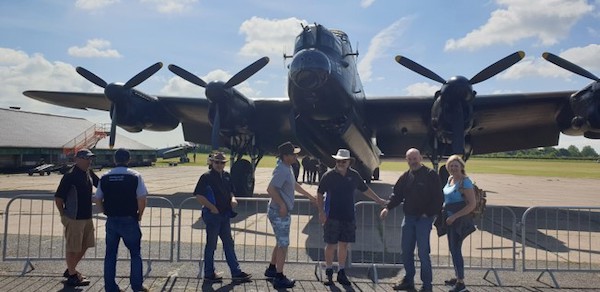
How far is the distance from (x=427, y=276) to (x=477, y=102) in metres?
10.3

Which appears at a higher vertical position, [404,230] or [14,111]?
[14,111]

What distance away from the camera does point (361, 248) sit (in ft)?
26.6

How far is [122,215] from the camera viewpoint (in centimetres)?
518

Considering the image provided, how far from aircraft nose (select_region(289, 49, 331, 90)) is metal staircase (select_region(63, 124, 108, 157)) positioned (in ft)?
101

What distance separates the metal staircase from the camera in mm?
36444

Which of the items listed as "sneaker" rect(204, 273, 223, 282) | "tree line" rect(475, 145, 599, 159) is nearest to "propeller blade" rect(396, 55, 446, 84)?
"sneaker" rect(204, 273, 223, 282)

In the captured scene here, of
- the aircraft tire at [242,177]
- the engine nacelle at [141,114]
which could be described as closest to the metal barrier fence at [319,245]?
the aircraft tire at [242,177]

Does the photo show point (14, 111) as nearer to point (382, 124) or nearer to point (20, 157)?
point (20, 157)

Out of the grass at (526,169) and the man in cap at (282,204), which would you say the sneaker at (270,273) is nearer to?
the man in cap at (282,204)

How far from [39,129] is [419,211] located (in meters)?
41.4

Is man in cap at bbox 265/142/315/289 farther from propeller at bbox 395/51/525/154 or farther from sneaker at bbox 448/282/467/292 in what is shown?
propeller at bbox 395/51/525/154

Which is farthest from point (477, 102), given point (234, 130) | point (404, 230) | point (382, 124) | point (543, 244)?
point (404, 230)

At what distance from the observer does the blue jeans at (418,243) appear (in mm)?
5703

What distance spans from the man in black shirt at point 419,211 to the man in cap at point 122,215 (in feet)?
Answer: 11.5
